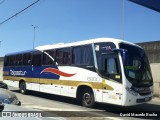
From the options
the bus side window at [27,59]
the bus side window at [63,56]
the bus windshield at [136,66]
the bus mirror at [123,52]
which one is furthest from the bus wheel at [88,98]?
the bus side window at [27,59]

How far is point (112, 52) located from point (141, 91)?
6.80 feet

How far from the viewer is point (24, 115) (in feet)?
18.6

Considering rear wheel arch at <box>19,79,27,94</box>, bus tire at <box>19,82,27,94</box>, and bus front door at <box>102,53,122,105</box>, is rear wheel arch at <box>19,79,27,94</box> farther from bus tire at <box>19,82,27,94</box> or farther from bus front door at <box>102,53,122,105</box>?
bus front door at <box>102,53,122,105</box>

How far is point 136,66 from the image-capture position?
1391 cm

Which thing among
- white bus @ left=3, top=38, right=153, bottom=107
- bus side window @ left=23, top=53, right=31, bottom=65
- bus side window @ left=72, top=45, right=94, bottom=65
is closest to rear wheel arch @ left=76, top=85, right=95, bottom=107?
white bus @ left=3, top=38, right=153, bottom=107

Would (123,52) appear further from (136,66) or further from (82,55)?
(82,55)

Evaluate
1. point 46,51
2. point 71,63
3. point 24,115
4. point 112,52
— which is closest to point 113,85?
point 112,52

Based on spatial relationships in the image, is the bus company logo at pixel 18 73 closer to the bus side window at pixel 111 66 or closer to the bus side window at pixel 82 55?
the bus side window at pixel 82 55

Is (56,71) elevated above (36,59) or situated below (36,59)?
below

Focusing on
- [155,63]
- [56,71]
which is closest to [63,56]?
[56,71]

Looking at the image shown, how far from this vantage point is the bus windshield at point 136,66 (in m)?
13.4

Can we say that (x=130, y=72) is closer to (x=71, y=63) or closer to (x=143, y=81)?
(x=143, y=81)

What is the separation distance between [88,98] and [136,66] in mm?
2791

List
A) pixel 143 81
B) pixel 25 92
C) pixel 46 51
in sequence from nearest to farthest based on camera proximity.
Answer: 1. pixel 143 81
2. pixel 46 51
3. pixel 25 92
